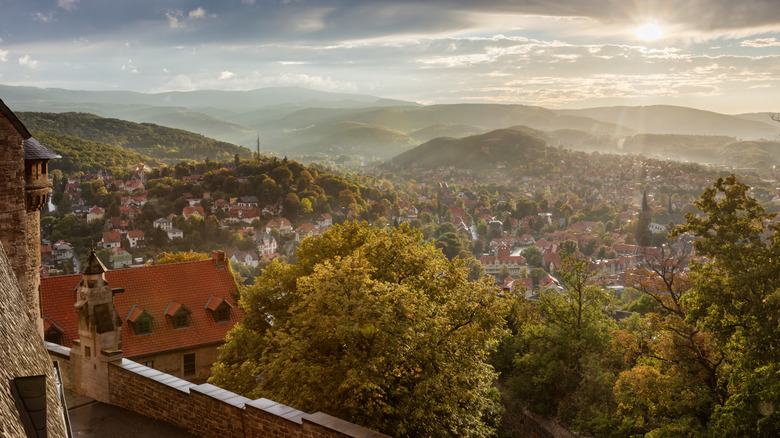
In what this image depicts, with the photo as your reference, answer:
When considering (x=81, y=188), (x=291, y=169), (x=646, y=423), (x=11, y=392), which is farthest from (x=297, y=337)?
(x=291, y=169)

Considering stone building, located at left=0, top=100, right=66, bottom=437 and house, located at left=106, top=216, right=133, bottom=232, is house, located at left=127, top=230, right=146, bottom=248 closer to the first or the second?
house, located at left=106, top=216, right=133, bottom=232

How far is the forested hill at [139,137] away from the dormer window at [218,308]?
5352 inches

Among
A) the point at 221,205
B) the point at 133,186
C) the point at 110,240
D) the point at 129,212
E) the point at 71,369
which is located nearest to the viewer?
the point at 71,369

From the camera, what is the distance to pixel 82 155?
10856 cm

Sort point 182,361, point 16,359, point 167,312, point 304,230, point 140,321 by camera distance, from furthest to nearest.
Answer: point 304,230 → point 182,361 → point 167,312 → point 140,321 → point 16,359

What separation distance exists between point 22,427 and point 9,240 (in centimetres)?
929

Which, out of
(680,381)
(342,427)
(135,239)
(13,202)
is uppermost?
(13,202)

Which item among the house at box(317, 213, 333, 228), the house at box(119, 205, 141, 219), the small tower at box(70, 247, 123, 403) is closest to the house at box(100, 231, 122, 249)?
the house at box(119, 205, 141, 219)

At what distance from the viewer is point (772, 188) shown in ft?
513

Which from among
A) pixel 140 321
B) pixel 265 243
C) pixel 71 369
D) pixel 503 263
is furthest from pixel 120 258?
pixel 71 369

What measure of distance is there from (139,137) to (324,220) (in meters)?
81.4

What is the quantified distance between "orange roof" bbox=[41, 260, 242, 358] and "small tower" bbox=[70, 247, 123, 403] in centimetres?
1175

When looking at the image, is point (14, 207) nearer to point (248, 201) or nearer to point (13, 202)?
point (13, 202)

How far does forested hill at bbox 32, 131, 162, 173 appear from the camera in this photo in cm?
10031
